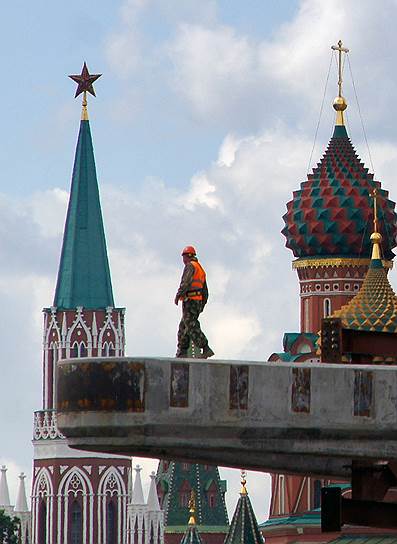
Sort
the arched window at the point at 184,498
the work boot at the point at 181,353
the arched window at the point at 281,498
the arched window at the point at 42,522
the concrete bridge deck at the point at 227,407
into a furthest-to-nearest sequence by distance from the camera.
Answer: the arched window at the point at 42,522
the arched window at the point at 184,498
the arched window at the point at 281,498
the work boot at the point at 181,353
the concrete bridge deck at the point at 227,407

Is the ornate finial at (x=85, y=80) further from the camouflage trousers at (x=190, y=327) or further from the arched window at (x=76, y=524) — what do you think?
the camouflage trousers at (x=190, y=327)

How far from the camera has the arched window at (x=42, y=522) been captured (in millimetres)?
150250

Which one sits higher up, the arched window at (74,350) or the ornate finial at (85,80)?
the ornate finial at (85,80)

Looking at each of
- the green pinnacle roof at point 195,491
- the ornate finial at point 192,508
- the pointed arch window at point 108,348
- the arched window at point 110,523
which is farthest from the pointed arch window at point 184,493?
the pointed arch window at point 108,348

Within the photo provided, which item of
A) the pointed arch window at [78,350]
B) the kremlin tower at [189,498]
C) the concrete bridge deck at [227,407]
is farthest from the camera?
the pointed arch window at [78,350]

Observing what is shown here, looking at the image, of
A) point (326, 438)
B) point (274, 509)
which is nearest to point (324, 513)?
point (326, 438)

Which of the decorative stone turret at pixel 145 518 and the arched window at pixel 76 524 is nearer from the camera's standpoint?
the arched window at pixel 76 524

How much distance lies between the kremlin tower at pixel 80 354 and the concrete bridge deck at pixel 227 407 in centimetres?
10846

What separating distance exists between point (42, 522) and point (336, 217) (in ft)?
128

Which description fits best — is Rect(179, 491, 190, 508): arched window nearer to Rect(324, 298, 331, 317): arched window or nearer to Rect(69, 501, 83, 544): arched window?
Rect(69, 501, 83, 544): arched window

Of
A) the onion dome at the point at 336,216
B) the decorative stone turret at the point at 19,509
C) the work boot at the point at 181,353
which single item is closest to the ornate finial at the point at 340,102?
the onion dome at the point at 336,216

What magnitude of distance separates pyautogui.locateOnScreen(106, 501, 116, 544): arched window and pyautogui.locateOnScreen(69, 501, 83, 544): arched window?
1.34 m

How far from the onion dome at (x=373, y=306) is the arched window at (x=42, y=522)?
43.7m

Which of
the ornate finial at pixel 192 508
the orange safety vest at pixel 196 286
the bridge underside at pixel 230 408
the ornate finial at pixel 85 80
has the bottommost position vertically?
the ornate finial at pixel 192 508
